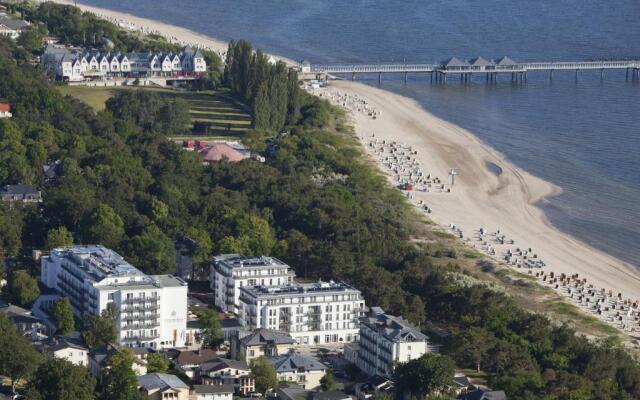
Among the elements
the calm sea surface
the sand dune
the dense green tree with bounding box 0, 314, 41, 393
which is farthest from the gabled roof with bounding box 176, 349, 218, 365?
the calm sea surface

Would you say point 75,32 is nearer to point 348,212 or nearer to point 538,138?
point 538,138

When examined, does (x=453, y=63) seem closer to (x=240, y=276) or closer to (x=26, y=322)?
(x=240, y=276)

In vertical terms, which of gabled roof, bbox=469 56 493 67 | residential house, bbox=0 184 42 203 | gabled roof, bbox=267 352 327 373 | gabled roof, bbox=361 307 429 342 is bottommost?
gabled roof, bbox=267 352 327 373

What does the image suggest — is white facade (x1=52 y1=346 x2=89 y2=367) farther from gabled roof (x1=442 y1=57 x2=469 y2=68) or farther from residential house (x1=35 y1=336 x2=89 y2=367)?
gabled roof (x1=442 y1=57 x2=469 y2=68)

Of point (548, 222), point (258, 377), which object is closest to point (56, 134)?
point (548, 222)

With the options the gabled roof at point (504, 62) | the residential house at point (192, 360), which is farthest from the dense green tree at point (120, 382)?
the gabled roof at point (504, 62)

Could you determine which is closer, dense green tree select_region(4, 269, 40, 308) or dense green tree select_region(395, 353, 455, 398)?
dense green tree select_region(395, 353, 455, 398)
